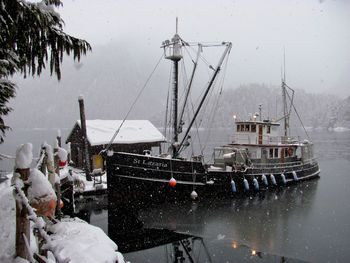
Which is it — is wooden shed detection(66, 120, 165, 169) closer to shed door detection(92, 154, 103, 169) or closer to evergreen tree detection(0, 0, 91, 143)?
shed door detection(92, 154, 103, 169)

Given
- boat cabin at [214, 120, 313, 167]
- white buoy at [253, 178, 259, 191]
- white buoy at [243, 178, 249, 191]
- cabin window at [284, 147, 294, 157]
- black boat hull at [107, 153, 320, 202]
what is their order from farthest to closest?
1. cabin window at [284, 147, 294, 157]
2. boat cabin at [214, 120, 313, 167]
3. white buoy at [253, 178, 259, 191]
4. white buoy at [243, 178, 249, 191]
5. black boat hull at [107, 153, 320, 202]

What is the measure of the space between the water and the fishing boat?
111cm

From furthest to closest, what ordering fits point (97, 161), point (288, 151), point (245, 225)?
point (288, 151) → point (97, 161) → point (245, 225)

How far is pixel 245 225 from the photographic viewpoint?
16.8 m

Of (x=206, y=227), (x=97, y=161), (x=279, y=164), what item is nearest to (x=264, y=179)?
(x=279, y=164)

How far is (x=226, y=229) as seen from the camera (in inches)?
632

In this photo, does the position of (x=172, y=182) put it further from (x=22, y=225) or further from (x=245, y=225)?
(x=22, y=225)

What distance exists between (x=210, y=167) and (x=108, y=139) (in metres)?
9.01

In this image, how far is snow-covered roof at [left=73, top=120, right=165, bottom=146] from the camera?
26.7 m

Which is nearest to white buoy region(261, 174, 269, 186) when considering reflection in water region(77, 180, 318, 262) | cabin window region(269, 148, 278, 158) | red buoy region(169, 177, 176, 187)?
reflection in water region(77, 180, 318, 262)

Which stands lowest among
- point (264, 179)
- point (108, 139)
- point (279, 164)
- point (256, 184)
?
point (256, 184)

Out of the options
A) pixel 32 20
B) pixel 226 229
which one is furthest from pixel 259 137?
pixel 32 20

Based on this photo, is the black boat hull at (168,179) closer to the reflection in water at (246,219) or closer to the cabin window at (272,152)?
the reflection in water at (246,219)

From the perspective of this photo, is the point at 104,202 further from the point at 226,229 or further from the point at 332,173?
the point at 332,173
